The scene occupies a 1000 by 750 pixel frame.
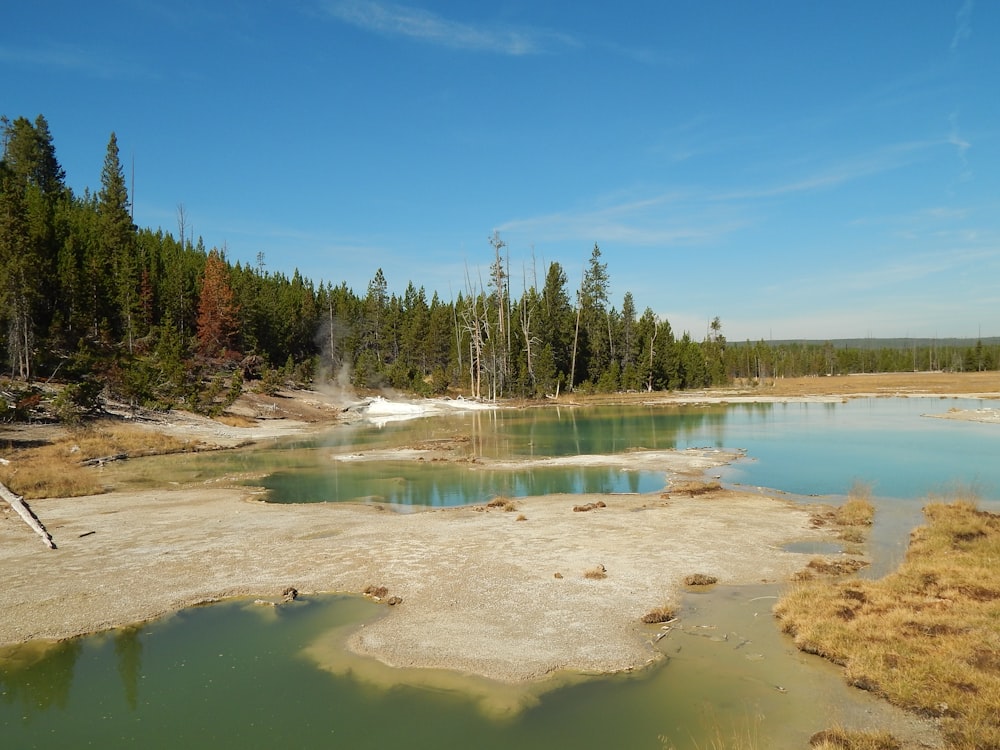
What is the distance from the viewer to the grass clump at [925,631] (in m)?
7.62

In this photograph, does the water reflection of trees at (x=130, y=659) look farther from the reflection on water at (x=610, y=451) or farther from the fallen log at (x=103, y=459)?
the fallen log at (x=103, y=459)

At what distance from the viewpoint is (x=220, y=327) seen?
7219cm

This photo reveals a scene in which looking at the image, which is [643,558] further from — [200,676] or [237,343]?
[237,343]

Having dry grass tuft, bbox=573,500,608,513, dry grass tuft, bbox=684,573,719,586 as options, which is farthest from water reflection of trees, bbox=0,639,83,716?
dry grass tuft, bbox=573,500,608,513

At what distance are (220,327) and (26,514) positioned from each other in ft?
190

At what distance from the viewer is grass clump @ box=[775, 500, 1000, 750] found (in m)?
7.62

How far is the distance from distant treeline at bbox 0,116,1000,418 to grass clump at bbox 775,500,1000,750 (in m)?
36.5

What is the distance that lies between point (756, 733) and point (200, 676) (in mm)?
7792

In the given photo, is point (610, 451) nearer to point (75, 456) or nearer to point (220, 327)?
point (75, 456)

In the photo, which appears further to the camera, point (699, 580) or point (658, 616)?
point (699, 580)

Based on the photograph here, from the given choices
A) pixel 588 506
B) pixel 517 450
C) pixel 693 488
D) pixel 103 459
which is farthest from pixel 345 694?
pixel 103 459

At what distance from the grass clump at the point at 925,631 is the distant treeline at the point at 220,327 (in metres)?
36.5

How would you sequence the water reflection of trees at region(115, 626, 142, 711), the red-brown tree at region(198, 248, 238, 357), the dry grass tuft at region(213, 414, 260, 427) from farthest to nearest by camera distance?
1. the red-brown tree at region(198, 248, 238, 357)
2. the dry grass tuft at region(213, 414, 260, 427)
3. the water reflection of trees at region(115, 626, 142, 711)

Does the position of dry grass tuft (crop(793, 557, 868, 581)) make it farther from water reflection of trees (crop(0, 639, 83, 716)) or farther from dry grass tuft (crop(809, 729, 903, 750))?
water reflection of trees (crop(0, 639, 83, 716))
